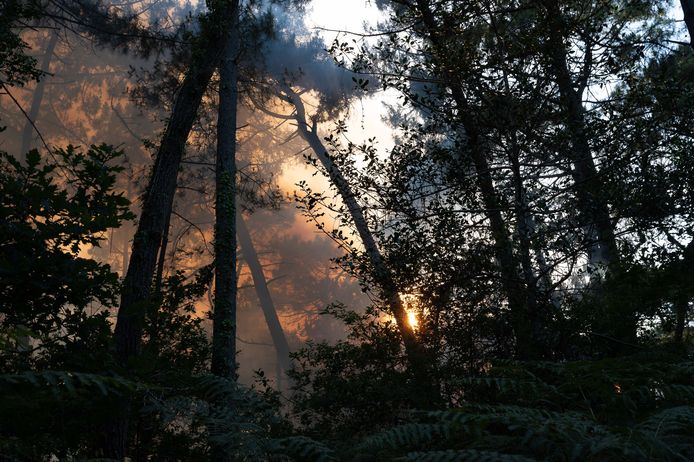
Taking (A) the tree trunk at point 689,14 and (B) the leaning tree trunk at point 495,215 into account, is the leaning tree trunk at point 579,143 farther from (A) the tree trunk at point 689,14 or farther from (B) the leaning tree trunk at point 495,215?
(A) the tree trunk at point 689,14

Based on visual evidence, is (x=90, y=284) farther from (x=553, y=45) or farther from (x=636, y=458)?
(x=553, y=45)

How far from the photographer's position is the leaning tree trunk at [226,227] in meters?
8.71

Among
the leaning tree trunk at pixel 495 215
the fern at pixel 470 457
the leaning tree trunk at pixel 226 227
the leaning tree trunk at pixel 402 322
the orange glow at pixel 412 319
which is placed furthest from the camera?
the leaning tree trunk at pixel 226 227

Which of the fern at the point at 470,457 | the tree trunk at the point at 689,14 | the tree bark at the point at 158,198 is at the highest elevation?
the tree trunk at the point at 689,14

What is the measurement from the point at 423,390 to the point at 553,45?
4600 mm

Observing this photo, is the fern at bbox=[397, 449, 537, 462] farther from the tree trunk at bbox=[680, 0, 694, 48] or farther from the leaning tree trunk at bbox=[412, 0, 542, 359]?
the tree trunk at bbox=[680, 0, 694, 48]

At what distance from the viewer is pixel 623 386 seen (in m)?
3.71

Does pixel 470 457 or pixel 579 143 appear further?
pixel 579 143

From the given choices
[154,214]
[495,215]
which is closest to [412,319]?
[495,215]

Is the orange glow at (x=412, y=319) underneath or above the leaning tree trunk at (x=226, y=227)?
underneath

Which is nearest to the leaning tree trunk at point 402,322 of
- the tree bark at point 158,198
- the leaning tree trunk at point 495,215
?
the leaning tree trunk at point 495,215

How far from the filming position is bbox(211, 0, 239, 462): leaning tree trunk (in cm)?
871

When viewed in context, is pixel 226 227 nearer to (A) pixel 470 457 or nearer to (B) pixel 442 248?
(B) pixel 442 248

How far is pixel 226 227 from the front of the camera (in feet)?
30.3
